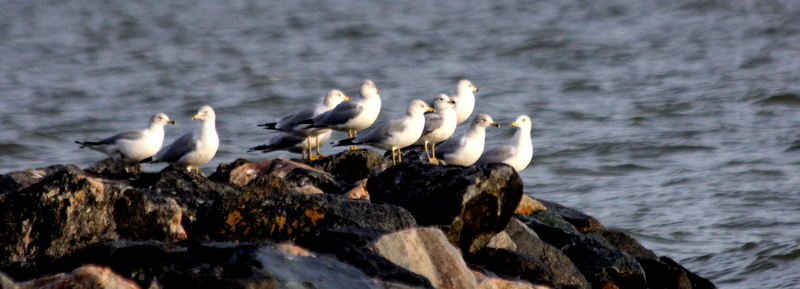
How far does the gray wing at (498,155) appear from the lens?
988 centimetres

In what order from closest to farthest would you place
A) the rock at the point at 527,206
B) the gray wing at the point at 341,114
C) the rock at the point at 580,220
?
1. the rock at the point at 527,206
2. the rock at the point at 580,220
3. the gray wing at the point at 341,114

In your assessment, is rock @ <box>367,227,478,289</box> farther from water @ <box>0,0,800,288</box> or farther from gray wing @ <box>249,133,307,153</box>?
gray wing @ <box>249,133,307,153</box>

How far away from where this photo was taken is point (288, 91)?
21.3m

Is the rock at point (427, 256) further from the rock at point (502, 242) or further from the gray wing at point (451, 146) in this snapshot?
the gray wing at point (451, 146)

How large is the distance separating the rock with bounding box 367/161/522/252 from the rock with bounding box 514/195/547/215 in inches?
52.2

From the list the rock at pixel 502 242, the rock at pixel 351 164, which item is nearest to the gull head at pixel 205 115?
the rock at pixel 351 164

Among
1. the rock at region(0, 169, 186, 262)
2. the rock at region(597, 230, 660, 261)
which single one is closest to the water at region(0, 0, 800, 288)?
the rock at region(597, 230, 660, 261)

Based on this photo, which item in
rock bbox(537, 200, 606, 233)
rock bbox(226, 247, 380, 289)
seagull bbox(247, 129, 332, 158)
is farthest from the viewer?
seagull bbox(247, 129, 332, 158)

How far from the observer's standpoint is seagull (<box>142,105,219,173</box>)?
10203 millimetres

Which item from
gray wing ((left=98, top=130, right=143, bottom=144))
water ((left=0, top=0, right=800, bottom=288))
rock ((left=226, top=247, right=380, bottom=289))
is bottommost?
water ((left=0, top=0, right=800, bottom=288))

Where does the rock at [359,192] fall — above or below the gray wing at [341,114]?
below

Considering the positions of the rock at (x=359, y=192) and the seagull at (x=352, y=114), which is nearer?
the rock at (x=359, y=192)

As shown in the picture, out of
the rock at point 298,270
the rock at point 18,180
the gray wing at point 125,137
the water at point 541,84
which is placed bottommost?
the water at point 541,84

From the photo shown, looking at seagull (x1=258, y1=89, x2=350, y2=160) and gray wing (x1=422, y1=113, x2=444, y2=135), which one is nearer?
gray wing (x1=422, y1=113, x2=444, y2=135)
